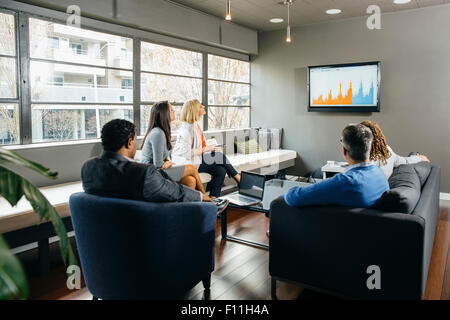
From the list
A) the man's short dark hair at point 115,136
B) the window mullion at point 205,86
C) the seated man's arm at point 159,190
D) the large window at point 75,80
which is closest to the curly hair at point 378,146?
the seated man's arm at point 159,190

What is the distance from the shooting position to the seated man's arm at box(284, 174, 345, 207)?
6.40 feet

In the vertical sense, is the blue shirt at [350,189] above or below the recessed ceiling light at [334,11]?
below

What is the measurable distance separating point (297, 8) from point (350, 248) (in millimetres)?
3911

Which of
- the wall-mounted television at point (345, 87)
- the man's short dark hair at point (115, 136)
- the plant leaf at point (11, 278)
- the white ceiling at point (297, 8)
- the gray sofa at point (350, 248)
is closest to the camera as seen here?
the plant leaf at point (11, 278)

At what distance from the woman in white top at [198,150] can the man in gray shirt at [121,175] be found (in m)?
1.97

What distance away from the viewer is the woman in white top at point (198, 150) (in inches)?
156

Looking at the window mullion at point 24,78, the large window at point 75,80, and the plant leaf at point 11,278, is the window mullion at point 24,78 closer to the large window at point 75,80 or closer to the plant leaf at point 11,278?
the large window at point 75,80

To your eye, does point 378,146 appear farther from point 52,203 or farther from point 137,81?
point 137,81

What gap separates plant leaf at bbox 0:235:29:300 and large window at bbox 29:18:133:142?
3.04 meters

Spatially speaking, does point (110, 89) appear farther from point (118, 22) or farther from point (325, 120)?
point (325, 120)

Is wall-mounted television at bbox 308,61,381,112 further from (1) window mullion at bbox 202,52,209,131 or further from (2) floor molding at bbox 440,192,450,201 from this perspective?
(1) window mullion at bbox 202,52,209,131

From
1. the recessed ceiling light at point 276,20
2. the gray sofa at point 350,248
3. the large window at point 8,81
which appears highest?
the recessed ceiling light at point 276,20
